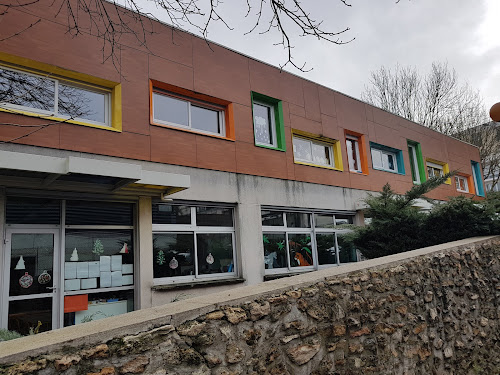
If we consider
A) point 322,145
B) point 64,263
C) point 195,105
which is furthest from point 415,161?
point 64,263

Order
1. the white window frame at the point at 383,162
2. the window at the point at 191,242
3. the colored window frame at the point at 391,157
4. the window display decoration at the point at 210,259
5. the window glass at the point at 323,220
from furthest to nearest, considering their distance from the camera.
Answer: the colored window frame at the point at 391,157 < the white window frame at the point at 383,162 < the window glass at the point at 323,220 < the window display decoration at the point at 210,259 < the window at the point at 191,242

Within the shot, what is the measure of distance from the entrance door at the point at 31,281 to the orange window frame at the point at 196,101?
10.8ft

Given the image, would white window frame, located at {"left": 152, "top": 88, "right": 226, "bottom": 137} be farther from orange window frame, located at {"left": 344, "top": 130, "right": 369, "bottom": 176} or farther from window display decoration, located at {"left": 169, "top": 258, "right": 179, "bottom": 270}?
orange window frame, located at {"left": 344, "top": 130, "right": 369, "bottom": 176}

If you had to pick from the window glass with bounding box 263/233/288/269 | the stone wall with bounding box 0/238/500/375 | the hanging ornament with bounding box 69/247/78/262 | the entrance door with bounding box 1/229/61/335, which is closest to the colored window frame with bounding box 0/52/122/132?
the entrance door with bounding box 1/229/61/335

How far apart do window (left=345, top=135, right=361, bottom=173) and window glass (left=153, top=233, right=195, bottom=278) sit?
7221mm

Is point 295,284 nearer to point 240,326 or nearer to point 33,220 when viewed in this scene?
point 240,326

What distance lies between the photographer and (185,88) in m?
9.59

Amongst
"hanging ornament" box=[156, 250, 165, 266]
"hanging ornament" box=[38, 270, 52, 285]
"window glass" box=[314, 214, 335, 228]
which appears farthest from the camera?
"window glass" box=[314, 214, 335, 228]

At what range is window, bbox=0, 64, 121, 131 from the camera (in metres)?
7.26

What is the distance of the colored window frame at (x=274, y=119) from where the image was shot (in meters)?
11.4

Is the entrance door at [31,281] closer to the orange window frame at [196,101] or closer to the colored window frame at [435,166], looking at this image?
the orange window frame at [196,101]

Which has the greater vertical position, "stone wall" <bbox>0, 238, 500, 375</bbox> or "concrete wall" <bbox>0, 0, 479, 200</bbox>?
"concrete wall" <bbox>0, 0, 479, 200</bbox>

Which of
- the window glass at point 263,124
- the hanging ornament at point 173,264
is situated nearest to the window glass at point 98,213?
the hanging ornament at point 173,264

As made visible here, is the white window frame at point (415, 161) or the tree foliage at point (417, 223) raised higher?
the white window frame at point (415, 161)
